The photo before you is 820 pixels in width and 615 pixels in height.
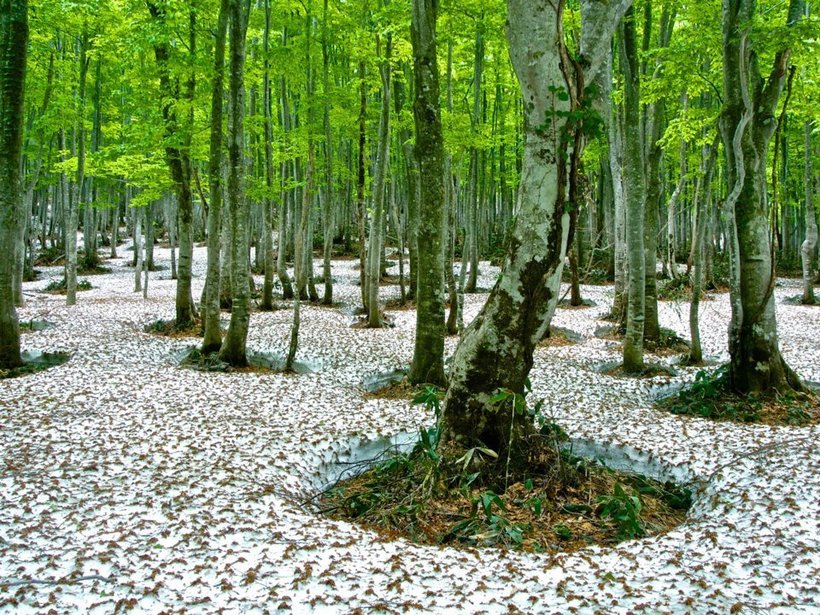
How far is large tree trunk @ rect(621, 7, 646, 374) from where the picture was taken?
8.98 metres

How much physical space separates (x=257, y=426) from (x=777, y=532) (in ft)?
17.0

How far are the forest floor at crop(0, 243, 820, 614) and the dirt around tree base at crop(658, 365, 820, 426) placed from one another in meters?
0.27

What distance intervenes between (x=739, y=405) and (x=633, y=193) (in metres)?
3.62

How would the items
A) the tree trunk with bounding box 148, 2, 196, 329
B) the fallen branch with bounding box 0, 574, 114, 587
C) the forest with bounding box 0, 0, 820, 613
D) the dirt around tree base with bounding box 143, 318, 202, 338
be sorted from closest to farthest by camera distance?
the fallen branch with bounding box 0, 574, 114, 587, the forest with bounding box 0, 0, 820, 613, the tree trunk with bounding box 148, 2, 196, 329, the dirt around tree base with bounding box 143, 318, 202, 338

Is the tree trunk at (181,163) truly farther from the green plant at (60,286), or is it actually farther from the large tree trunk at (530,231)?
the green plant at (60,286)

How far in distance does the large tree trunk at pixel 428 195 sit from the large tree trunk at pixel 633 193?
3.20m

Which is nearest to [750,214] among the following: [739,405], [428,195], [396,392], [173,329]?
[739,405]

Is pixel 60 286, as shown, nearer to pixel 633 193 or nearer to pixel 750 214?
pixel 633 193

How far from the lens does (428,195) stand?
787 cm

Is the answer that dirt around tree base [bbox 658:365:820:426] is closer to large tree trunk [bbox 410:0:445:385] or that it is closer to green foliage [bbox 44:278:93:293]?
large tree trunk [bbox 410:0:445:385]

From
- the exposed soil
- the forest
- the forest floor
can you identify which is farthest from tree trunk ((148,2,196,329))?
the exposed soil

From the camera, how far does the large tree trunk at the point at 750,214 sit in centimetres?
719

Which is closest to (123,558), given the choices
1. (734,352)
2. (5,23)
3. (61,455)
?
(61,455)

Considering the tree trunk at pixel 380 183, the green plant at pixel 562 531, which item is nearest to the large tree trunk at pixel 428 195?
the tree trunk at pixel 380 183
